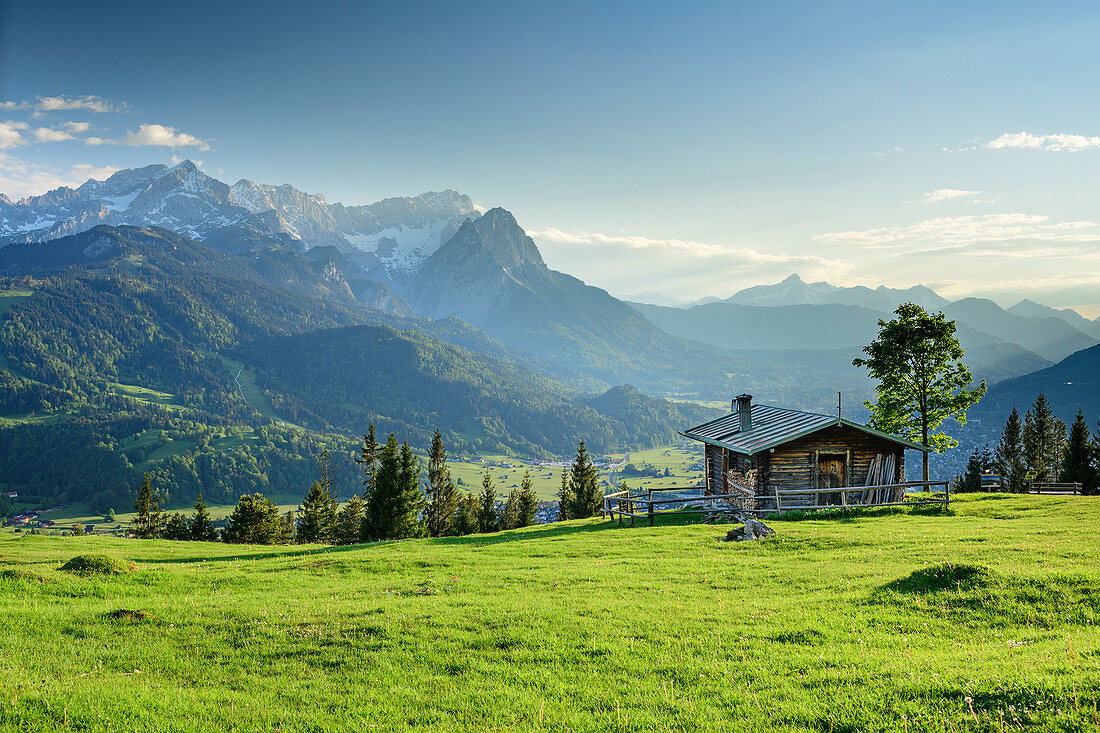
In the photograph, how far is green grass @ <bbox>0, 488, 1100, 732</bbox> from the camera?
8680 millimetres

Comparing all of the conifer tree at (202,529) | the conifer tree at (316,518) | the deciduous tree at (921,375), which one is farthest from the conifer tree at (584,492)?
the conifer tree at (202,529)

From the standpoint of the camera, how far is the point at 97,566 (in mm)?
20547

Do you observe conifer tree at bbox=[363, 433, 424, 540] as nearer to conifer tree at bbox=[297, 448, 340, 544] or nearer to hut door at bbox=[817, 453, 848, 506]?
conifer tree at bbox=[297, 448, 340, 544]

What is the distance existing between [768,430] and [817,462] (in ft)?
12.5

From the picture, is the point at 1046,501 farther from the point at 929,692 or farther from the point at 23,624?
the point at 23,624

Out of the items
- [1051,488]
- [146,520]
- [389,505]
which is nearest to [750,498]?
[1051,488]

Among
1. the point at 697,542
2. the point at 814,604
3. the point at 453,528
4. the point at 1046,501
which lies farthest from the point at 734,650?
the point at 453,528

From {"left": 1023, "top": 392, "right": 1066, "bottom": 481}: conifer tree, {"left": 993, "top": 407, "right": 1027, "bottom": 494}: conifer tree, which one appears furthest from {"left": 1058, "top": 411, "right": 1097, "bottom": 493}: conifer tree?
→ {"left": 1023, "top": 392, "right": 1066, "bottom": 481}: conifer tree

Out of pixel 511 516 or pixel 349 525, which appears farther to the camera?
pixel 511 516

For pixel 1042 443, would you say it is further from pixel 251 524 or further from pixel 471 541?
pixel 251 524

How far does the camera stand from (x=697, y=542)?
83.0 feet

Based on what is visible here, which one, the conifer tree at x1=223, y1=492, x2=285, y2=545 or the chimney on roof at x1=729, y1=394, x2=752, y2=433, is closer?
the chimney on roof at x1=729, y1=394, x2=752, y2=433

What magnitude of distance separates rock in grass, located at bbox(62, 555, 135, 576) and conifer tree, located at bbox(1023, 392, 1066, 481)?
11045 centimetres

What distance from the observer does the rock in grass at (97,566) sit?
66.4 ft
